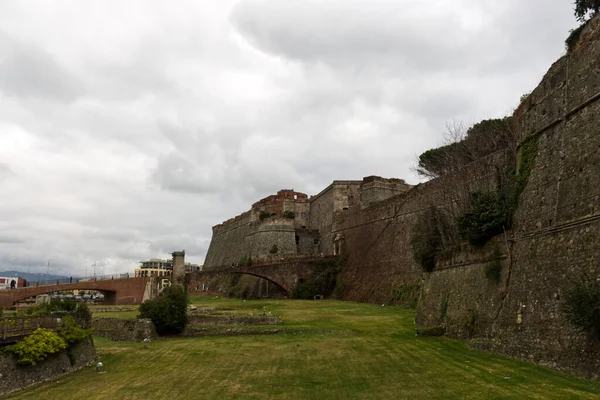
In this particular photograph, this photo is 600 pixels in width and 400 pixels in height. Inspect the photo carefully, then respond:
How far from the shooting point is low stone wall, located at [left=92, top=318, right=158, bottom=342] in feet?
94.0

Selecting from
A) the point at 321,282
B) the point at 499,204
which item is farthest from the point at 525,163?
the point at 321,282

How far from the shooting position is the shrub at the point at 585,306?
12.5m

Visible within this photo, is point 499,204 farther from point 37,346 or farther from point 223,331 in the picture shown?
point 37,346

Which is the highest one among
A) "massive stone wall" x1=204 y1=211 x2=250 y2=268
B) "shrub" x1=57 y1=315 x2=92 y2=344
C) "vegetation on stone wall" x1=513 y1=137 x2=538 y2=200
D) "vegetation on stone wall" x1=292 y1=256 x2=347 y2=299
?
"massive stone wall" x1=204 y1=211 x2=250 y2=268

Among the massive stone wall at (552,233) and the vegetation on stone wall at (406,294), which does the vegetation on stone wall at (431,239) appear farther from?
the vegetation on stone wall at (406,294)

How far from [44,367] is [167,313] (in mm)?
11463

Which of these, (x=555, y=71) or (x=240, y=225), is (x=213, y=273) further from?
(x=555, y=71)

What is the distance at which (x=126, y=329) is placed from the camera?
29891mm

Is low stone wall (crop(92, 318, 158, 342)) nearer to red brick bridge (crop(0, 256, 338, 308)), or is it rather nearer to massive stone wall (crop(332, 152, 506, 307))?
massive stone wall (crop(332, 152, 506, 307))

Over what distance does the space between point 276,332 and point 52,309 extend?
40.0ft

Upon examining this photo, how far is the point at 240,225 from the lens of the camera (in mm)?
90062

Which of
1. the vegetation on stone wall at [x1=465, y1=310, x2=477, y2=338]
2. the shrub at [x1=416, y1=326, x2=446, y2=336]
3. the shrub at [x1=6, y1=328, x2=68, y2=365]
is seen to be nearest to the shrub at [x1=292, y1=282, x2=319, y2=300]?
the shrub at [x1=416, y1=326, x2=446, y2=336]

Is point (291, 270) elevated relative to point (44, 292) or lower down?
elevated

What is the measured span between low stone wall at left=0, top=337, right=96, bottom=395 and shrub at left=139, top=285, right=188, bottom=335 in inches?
282
